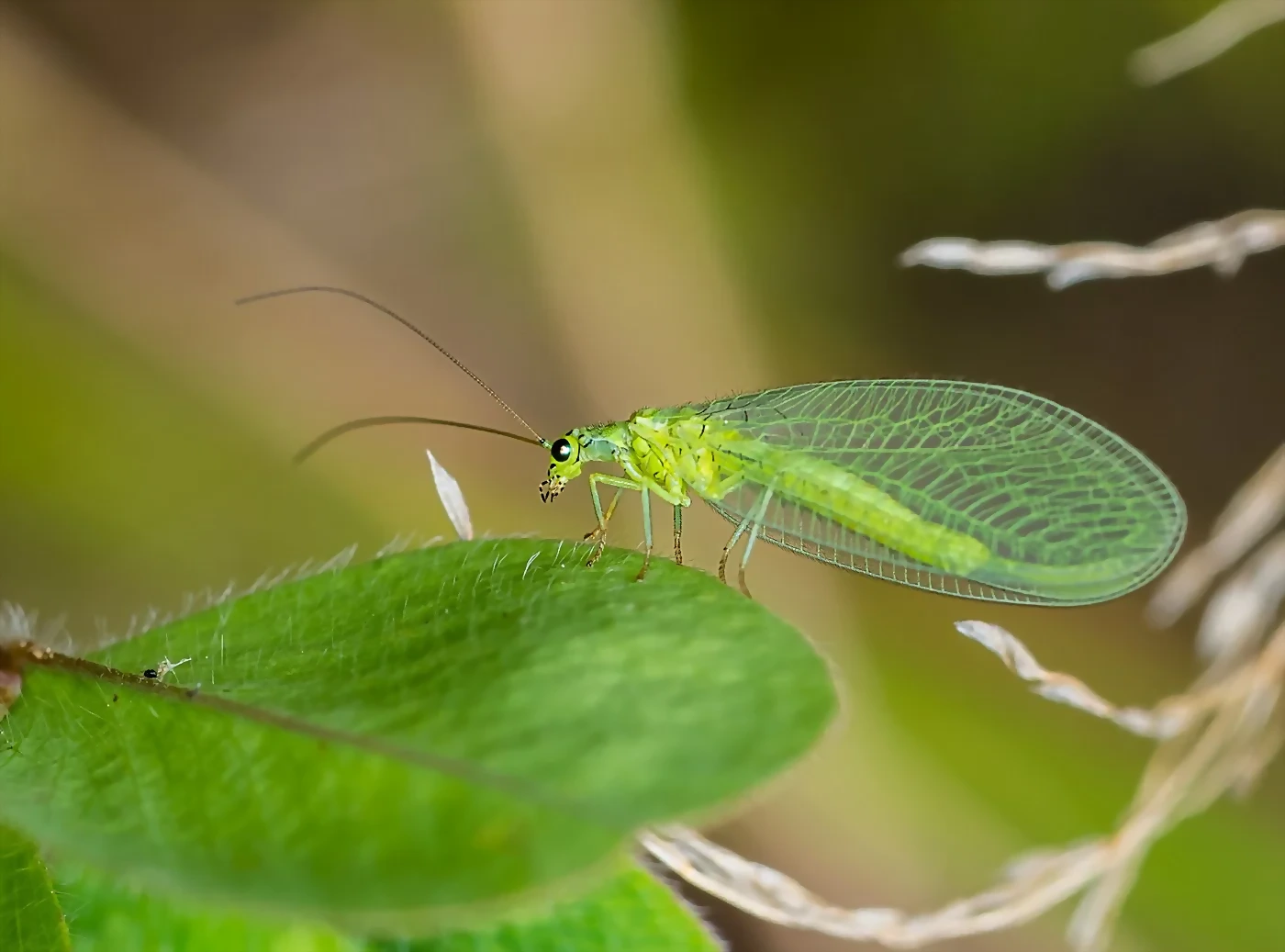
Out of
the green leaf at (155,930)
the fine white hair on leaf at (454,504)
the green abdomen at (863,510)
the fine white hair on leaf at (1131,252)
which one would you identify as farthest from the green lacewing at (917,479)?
the green leaf at (155,930)

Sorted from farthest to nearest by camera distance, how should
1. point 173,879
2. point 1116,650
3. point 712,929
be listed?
point 1116,650 → point 712,929 → point 173,879

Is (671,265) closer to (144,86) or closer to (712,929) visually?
(144,86)

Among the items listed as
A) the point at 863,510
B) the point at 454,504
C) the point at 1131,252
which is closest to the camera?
the point at 454,504

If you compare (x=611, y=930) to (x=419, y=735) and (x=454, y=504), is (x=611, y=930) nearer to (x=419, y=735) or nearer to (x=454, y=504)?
(x=419, y=735)

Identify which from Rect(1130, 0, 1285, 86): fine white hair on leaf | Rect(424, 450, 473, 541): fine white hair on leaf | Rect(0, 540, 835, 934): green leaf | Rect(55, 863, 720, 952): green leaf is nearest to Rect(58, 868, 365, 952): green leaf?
Rect(55, 863, 720, 952): green leaf

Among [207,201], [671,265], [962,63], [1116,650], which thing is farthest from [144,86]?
[1116,650]

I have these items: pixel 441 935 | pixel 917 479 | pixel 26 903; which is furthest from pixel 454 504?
pixel 917 479
